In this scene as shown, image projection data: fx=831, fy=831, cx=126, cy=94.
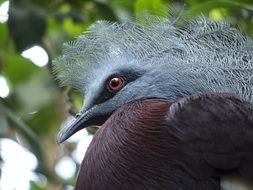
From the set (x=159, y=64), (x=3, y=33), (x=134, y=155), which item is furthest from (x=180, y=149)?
(x=3, y=33)

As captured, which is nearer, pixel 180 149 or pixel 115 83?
pixel 180 149

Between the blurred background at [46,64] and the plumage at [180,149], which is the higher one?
the blurred background at [46,64]

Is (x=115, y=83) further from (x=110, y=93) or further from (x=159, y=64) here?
(x=159, y=64)

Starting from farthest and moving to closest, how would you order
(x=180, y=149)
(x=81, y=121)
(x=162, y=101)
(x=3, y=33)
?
1. (x=3, y=33)
2. (x=81, y=121)
3. (x=162, y=101)
4. (x=180, y=149)

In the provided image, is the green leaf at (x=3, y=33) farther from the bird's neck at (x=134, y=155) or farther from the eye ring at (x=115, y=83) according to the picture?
the bird's neck at (x=134, y=155)

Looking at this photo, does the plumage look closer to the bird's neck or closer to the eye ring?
the bird's neck

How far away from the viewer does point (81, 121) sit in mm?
2625

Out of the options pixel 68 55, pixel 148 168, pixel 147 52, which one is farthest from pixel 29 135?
pixel 148 168

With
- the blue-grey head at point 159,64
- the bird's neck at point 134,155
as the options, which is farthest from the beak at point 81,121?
the bird's neck at point 134,155

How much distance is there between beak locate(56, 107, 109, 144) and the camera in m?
2.62

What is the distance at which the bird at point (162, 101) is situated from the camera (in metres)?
2.34

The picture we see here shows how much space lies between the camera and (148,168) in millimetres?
2336

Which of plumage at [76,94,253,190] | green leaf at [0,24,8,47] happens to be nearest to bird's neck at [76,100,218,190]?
plumage at [76,94,253,190]

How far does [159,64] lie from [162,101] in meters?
0.15
